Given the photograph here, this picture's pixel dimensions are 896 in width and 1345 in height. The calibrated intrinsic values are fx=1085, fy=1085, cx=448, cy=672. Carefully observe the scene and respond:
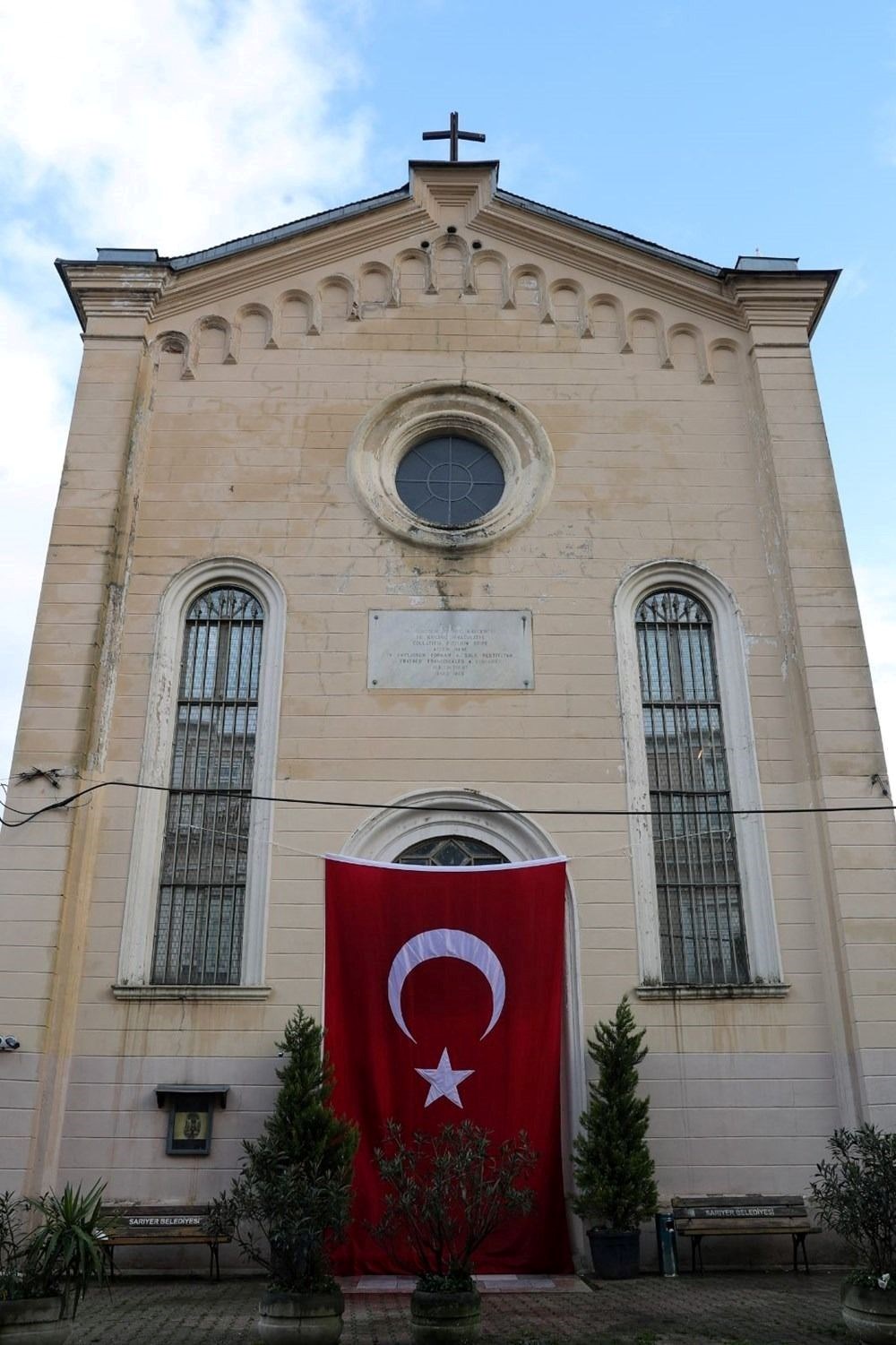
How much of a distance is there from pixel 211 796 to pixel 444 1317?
21.2 feet

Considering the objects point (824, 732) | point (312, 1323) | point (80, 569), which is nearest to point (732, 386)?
point (824, 732)

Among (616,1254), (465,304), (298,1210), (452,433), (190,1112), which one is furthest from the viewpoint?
(465,304)

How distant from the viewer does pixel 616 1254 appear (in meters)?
10.2

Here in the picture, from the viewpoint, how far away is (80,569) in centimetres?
1291

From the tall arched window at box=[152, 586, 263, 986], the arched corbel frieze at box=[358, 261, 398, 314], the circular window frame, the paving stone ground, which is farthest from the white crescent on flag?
the arched corbel frieze at box=[358, 261, 398, 314]

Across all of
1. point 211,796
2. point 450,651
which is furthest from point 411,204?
point 211,796

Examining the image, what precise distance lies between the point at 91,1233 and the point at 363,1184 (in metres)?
3.40

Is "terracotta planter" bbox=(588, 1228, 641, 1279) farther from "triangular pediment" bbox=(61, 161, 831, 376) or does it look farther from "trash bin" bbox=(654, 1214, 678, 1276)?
"triangular pediment" bbox=(61, 161, 831, 376)

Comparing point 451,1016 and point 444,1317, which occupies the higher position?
point 451,1016

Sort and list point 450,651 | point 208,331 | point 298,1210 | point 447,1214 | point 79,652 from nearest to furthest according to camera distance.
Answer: point 298,1210, point 447,1214, point 79,652, point 450,651, point 208,331

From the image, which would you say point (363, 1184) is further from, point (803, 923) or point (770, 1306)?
point (803, 923)

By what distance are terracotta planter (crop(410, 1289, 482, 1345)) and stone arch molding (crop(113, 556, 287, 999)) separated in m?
4.38

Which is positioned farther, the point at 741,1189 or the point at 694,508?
the point at 694,508

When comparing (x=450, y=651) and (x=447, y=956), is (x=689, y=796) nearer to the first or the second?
(x=450, y=651)
